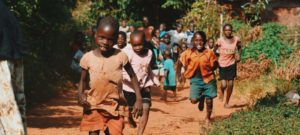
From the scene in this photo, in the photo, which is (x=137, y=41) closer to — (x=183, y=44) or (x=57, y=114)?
(x=57, y=114)

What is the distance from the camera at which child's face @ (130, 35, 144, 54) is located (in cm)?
830

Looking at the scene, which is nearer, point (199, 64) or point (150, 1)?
point (199, 64)

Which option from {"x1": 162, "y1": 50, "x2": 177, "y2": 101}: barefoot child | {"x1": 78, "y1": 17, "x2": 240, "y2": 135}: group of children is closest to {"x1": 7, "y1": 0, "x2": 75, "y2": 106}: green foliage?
{"x1": 162, "y1": 50, "x2": 177, "y2": 101}: barefoot child

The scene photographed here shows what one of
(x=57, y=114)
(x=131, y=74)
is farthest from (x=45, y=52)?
(x=131, y=74)

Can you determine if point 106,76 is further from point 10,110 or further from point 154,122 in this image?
point 154,122

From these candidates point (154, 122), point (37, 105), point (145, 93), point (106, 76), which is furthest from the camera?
point (37, 105)

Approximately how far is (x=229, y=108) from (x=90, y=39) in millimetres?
9271

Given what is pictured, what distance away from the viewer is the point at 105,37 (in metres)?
5.94

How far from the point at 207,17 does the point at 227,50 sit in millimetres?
7599

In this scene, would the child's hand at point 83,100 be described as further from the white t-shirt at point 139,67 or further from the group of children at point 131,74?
the white t-shirt at point 139,67

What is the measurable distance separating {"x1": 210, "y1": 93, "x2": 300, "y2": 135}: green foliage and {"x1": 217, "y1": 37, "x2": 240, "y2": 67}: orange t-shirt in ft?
10.9

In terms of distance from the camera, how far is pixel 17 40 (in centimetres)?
533

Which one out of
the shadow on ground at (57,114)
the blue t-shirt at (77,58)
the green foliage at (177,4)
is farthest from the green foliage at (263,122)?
the green foliage at (177,4)

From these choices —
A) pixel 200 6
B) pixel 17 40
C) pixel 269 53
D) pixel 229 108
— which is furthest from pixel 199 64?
pixel 200 6
